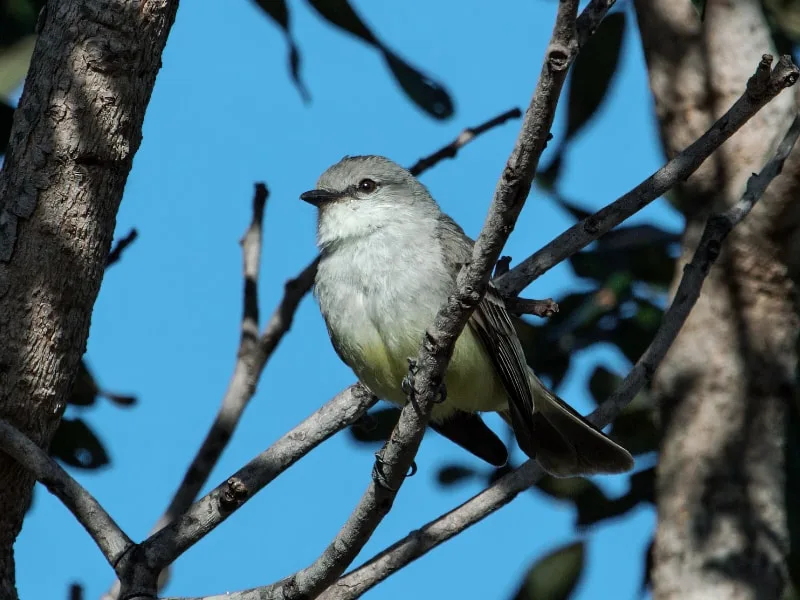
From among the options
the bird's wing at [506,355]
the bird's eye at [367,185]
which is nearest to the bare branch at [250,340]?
the bird's eye at [367,185]

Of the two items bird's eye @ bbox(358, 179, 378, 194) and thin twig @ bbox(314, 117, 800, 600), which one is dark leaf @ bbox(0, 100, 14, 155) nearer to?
bird's eye @ bbox(358, 179, 378, 194)

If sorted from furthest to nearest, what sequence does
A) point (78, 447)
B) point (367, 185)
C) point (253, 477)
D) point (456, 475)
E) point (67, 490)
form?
point (456, 475) → point (367, 185) → point (78, 447) → point (253, 477) → point (67, 490)

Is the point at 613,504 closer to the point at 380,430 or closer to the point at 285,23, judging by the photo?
the point at 380,430

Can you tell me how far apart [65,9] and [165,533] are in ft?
6.49

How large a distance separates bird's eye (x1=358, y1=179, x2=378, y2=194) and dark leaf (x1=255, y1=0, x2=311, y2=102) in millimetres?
832

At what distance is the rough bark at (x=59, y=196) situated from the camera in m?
4.23

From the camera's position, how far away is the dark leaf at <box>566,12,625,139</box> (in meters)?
7.27

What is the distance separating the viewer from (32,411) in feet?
14.0

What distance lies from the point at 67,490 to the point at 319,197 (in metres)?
2.25

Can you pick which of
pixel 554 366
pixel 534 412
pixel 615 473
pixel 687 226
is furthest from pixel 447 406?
pixel 687 226

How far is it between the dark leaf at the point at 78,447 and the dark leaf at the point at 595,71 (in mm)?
3516

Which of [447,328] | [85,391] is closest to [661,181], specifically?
[447,328]

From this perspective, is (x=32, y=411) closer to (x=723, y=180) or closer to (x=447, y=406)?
(x=447, y=406)

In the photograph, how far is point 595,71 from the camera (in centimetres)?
731
